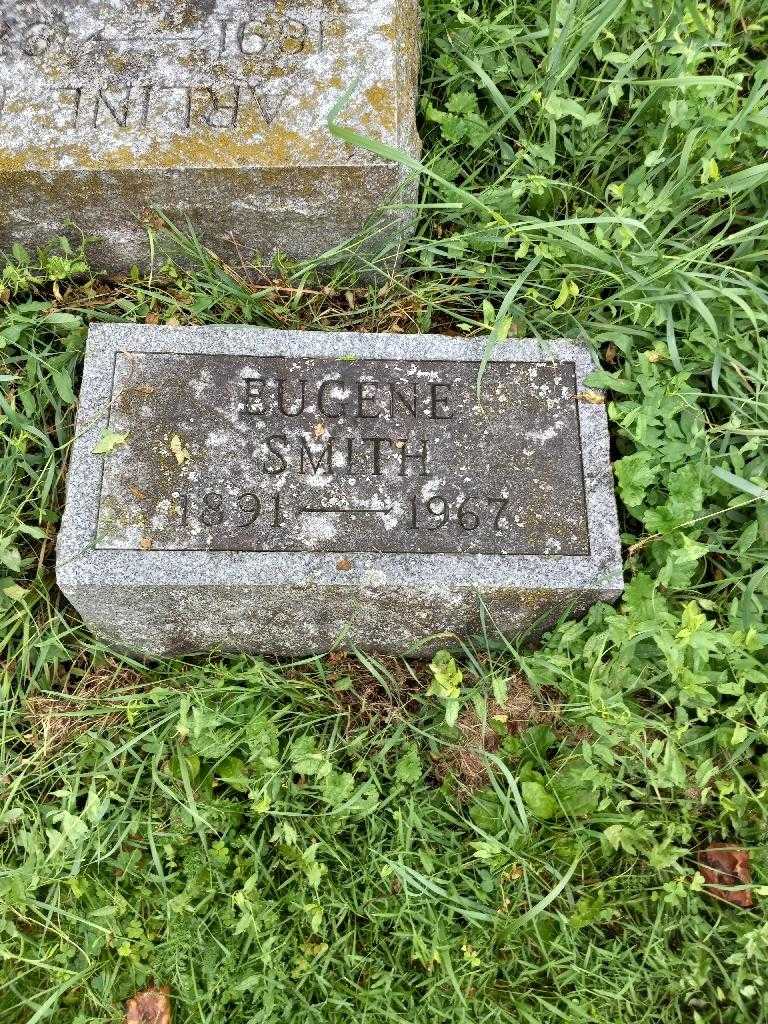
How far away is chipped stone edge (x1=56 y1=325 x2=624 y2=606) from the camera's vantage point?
6.02 ft

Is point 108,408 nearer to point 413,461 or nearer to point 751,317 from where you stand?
point 413,461

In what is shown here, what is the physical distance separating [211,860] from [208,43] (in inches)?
84.4

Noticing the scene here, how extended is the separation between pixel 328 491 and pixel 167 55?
49.6 inches

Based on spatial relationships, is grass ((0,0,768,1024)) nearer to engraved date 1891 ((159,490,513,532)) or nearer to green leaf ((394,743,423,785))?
green leaf ((394,743,423,785))

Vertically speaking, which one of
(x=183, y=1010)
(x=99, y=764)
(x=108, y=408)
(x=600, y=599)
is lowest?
(x=183, y=1010)

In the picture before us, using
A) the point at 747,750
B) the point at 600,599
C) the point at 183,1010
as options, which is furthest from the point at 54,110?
the point at 747,750

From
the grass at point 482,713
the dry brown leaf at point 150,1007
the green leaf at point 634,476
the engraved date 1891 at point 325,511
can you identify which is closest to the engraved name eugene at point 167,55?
the grass at point 482,713

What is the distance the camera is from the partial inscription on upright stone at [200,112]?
1972 millimetres

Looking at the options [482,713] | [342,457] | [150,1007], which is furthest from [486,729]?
[150,1007]

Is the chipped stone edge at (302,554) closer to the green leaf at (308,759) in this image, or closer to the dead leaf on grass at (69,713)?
the dead leaf on grass at (69,713)

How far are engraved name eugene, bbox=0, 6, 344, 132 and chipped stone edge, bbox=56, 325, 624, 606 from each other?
56cm

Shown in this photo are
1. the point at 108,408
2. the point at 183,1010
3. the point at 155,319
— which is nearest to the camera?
the point at 183,1010

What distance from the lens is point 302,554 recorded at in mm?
1874

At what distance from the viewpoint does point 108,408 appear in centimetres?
196
